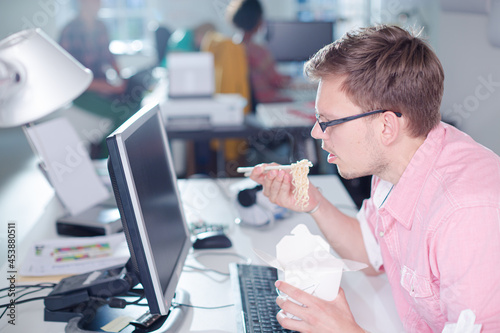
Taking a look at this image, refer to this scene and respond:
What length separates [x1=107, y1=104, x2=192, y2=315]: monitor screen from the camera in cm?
93

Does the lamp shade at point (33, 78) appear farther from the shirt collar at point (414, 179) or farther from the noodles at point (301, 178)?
the shirt collar at point (414, 179)

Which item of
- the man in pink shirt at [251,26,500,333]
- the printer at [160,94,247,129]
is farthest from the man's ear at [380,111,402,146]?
the printer at [160,94,247,129]

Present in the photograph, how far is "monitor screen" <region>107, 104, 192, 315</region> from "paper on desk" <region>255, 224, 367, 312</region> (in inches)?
10.5

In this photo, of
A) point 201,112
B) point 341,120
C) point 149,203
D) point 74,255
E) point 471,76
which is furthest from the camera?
point 201,112

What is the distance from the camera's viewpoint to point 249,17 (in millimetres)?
4004

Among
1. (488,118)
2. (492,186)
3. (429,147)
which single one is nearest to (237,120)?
(488,118)

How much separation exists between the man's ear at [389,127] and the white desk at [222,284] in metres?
0.43

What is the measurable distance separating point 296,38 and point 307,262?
11.6 ft

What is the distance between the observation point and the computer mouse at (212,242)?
5.01 ft

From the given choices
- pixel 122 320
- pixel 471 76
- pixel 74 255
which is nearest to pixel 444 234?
pixel 122 320

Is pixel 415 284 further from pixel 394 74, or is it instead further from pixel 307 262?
pixel 394 74

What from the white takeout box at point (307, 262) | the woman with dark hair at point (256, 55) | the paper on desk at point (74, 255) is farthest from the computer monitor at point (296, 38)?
the white takeout box at point (307, 262)

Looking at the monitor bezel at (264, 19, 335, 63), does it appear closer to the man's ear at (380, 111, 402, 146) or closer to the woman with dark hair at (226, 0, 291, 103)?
the woman with dark hair at (226, 0, 291, 103)

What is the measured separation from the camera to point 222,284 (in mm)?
1337
